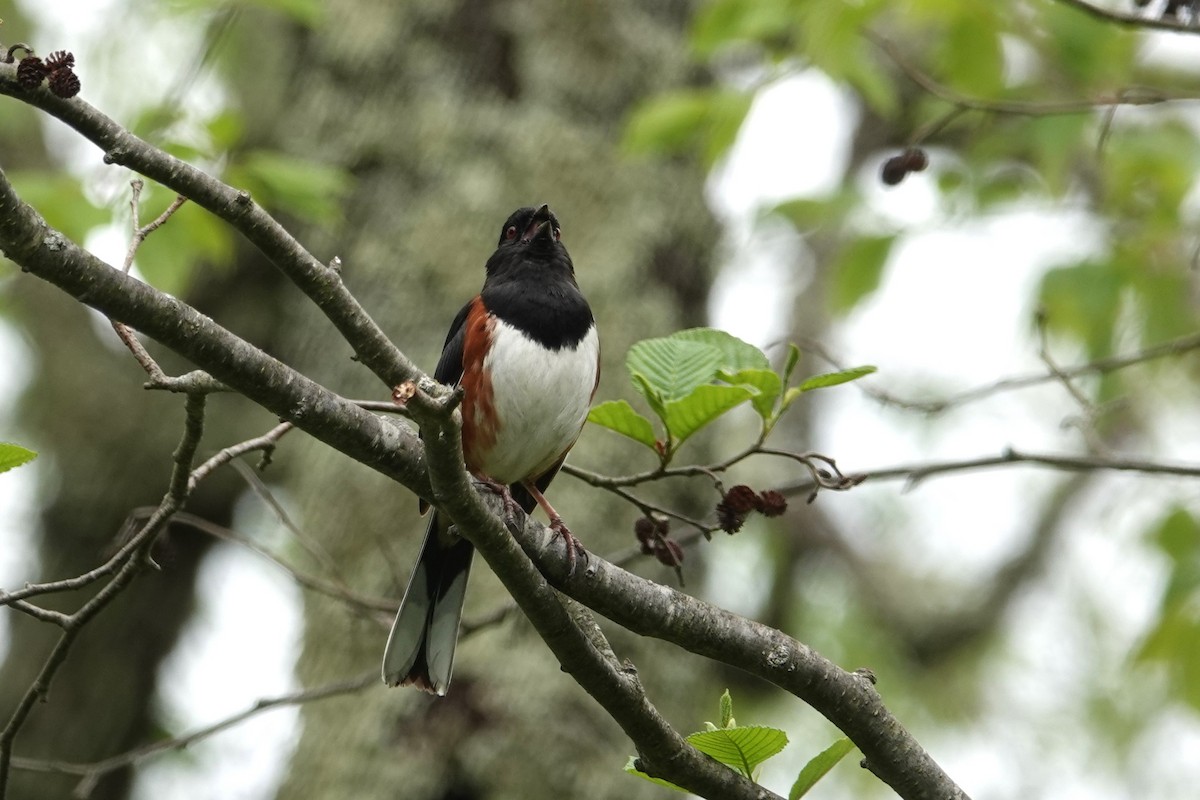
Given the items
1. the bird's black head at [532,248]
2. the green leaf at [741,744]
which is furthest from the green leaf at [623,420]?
the bird's black head at [532,248]

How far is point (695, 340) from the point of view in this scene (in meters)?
2.46

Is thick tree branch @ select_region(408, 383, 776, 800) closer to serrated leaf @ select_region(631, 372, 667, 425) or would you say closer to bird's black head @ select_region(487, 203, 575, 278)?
serrated leaf @ select_region(631, 372, 667, 425)

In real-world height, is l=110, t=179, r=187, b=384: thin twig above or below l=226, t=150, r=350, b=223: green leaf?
below

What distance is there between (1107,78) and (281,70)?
12.7 feet

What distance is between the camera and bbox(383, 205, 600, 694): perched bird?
3189 millimetres

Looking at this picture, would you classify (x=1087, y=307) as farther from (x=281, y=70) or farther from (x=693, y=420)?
(x=281, y=70)

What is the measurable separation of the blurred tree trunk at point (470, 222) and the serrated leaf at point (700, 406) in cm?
206

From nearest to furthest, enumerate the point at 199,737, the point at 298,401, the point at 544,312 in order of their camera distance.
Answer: the point at 298,401 < the point at 199,737 < the point at 544,312

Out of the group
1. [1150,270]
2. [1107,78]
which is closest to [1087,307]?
[1150,270]

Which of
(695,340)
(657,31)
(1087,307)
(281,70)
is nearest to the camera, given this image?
(695,340)

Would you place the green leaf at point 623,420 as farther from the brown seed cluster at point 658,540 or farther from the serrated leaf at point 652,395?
the brown seed cluster at point 658,540

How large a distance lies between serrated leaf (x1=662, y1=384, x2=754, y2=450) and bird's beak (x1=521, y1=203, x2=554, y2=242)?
1503 millimetres

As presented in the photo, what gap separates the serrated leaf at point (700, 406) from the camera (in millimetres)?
2193

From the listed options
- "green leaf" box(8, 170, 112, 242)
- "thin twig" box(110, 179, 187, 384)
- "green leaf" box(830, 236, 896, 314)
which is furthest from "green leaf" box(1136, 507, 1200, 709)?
"green leaf" box(8, 170, 112, 242)
